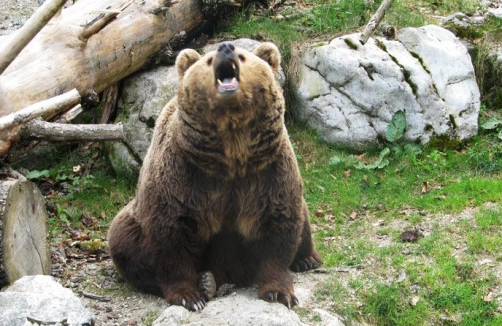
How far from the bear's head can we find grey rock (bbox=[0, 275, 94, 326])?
158 cm

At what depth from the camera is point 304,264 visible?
6.71 metres

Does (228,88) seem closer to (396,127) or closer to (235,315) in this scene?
(235,315)

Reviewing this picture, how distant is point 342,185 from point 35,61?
3.88 m

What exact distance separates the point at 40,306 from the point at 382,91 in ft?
19.1

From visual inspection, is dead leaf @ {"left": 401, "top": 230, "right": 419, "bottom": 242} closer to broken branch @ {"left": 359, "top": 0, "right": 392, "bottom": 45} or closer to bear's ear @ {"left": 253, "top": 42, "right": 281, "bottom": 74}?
bear's ear @ {"left": 253, "top": 42, "right": 281, "bottom": 74}

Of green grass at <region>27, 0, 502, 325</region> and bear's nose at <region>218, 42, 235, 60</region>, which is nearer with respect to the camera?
bear's nose at <region>218, 42, 235, 60</region>

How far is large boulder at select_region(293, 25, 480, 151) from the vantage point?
9.52 m

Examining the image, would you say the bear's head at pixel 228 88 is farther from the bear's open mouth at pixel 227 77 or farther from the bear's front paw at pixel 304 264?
the bear's front paw at pixel 304 264

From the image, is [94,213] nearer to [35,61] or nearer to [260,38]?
[35,61]

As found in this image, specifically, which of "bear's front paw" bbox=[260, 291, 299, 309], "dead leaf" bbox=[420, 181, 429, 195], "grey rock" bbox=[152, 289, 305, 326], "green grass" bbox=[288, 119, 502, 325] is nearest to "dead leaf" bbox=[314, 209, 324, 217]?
"green grass" bbox=[288, 119, 502, 325]

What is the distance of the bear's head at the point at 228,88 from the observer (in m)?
5.05

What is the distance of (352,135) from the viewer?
9547 mm

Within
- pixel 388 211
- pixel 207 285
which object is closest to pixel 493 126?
pixel 388 211

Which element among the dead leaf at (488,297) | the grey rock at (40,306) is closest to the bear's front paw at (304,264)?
the dead leaf at (488,297)
